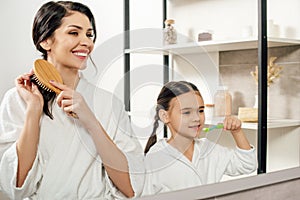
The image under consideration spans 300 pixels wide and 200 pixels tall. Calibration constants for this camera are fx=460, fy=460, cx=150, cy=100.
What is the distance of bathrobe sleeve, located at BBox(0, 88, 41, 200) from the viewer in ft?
2.77

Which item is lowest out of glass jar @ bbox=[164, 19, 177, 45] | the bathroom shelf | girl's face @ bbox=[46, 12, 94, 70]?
the bathroom shelf

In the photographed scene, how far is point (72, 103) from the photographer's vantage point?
920 millimetres

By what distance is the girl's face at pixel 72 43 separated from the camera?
2.90 feet

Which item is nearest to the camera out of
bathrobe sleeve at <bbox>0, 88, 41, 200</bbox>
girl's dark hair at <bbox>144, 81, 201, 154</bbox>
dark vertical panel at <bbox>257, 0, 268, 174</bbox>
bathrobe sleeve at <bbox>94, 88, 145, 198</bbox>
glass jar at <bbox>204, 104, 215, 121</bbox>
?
bathrobe sleeve at <bbox>0, 88, 41, 200</bbox>

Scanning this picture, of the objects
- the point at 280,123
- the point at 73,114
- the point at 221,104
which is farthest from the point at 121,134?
the point at 280,123

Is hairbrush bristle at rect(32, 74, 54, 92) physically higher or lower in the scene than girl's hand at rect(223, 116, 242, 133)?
higher

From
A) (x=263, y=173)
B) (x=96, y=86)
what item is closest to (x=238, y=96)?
(x=263, y=173)

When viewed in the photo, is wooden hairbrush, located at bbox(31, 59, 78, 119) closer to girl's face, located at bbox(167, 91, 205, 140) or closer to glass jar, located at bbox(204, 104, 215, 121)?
girl's face, located at bbox(167, 91, 205, 140)

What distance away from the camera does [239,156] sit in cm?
125

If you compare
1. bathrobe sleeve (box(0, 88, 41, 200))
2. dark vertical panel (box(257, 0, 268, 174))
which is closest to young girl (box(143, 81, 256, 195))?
dark vertical panel (box(257, 0, 268, 174))

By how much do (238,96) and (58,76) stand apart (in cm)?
94

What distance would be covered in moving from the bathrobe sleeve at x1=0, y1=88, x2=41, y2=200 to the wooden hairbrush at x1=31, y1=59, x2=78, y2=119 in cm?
5

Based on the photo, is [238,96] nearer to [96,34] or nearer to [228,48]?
[228,48]

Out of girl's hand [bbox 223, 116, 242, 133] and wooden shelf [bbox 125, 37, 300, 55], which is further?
girl's hand [bbox 223, 116, 242, 133]
